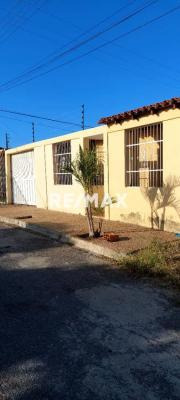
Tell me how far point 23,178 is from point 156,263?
12994 millimetres

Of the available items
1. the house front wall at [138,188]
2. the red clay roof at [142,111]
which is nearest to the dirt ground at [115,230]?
the house front wall at [138,188]

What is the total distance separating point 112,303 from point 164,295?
76 centimetres

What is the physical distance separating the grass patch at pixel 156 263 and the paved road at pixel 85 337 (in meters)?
0.35

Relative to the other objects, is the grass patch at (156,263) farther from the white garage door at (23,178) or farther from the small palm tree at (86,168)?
the white garage door at (23,178)

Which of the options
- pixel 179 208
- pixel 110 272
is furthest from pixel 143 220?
pixel 110 272

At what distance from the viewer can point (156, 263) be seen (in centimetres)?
610

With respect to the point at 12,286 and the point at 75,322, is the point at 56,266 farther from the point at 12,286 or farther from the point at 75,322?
the point at 75,322

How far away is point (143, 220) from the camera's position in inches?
395

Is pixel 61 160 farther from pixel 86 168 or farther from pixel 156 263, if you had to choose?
pixel 156 263

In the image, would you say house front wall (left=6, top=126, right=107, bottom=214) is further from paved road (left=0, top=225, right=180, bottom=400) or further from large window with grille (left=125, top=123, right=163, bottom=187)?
paved road (left=0, top=225, right=180, bottom=400)

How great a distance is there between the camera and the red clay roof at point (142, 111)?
27.8ft

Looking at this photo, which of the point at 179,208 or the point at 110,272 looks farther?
the point at 179,208

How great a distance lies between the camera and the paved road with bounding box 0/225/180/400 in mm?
2906

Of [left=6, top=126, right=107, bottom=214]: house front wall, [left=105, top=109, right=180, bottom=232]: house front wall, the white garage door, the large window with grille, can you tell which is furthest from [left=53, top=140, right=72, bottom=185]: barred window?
the large window with grille
